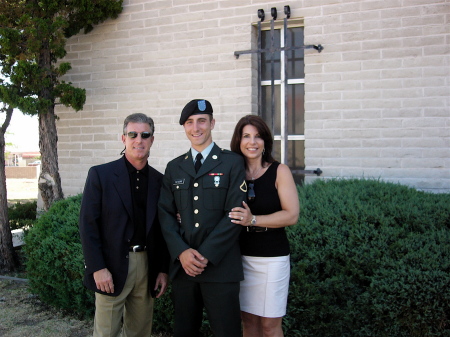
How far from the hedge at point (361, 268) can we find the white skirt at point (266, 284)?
758 mm

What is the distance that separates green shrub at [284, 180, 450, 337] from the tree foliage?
12.6 ft

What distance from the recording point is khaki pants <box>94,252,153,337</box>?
2.89 m

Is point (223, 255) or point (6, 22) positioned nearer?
point (223, 255)

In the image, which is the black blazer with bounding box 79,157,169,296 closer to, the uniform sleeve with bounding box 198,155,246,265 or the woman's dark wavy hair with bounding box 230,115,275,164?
the uniform sleeve with bounding box 198,155,246,265

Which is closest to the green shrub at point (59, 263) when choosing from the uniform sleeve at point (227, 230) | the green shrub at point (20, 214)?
the uniform sleeve at point (227, 230)

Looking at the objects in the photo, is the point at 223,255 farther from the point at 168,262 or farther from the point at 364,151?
the point at 364,151

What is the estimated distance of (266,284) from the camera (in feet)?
8.91

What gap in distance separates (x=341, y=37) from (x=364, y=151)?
4.66 ft

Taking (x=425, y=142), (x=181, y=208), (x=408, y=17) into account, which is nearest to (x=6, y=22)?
(x=181, y=208)

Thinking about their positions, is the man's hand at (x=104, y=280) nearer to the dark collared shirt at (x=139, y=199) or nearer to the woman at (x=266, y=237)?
the dark collared shirt at (x=139, y=199)

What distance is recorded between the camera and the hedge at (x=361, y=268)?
3260 millimetres

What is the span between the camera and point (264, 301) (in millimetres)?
2730

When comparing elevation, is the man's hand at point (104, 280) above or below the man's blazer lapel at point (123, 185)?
below

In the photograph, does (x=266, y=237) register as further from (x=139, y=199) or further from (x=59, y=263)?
(x=59, y=263)
